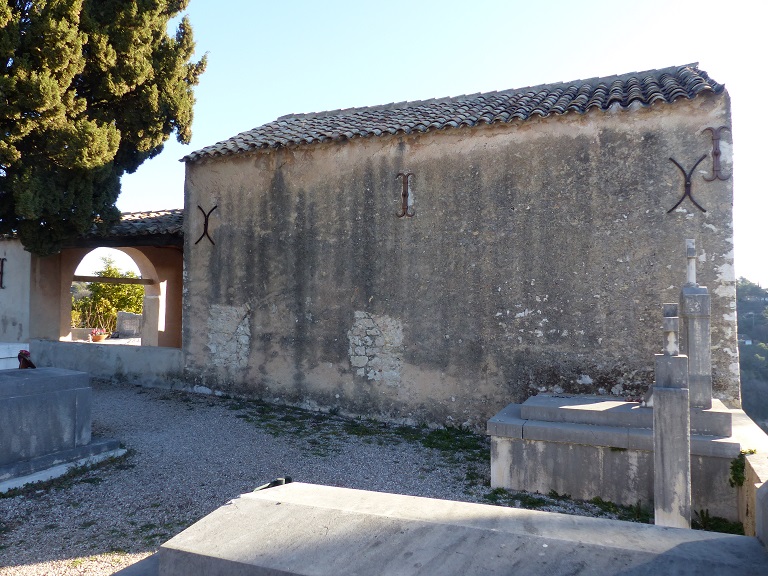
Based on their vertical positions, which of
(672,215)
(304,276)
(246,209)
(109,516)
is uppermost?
(246,209)

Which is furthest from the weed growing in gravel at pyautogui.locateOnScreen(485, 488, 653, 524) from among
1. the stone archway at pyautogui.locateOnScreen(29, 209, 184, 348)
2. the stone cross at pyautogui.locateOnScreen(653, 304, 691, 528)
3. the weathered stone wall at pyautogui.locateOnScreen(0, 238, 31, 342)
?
the weathered stone wall at pyautogui.locateOnScreen(0, 238, 31, 342)

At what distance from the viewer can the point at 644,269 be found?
21.5ft

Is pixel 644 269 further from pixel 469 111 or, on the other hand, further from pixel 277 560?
pixel 277 560

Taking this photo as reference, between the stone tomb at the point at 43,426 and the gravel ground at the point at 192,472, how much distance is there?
0.94 ft

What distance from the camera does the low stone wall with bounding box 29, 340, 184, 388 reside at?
32.5 ft

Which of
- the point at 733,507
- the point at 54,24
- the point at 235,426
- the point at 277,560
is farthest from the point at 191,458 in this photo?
the point at 54,24

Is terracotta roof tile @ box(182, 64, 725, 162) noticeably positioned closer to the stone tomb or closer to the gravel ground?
the gravel ground

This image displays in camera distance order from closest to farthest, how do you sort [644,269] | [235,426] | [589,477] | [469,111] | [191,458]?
[589,477]
[191,458]
[644,269]
[235,426]
[469,111]

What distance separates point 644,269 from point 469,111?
3.77 meters

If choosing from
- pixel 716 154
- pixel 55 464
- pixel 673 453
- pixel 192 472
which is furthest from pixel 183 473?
pixel 716 154

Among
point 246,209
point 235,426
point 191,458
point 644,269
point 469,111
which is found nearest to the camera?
point 191,458

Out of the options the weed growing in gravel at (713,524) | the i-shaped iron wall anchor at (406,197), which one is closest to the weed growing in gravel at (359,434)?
the weed growing in gravel at (713,524)

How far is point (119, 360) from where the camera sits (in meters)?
10.4

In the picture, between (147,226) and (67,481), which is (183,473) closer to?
(67,481)
